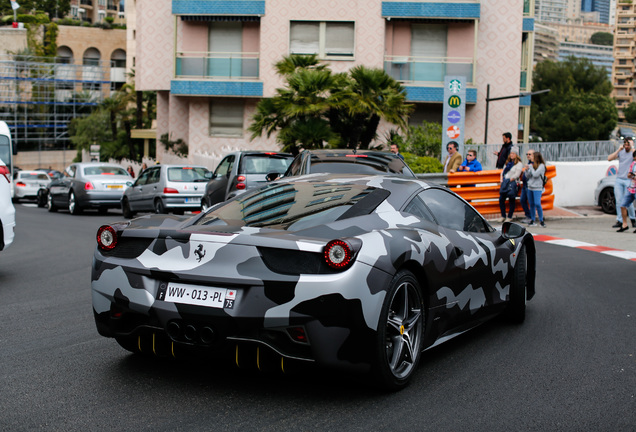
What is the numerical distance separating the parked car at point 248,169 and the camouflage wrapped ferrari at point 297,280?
1149cm

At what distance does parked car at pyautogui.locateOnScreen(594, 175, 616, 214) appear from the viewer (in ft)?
65.6

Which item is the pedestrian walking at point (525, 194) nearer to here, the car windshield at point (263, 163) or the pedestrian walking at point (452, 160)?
the pedestrian walking at point (452, 160)

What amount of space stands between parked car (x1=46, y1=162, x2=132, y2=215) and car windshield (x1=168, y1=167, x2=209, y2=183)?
11.5 ft

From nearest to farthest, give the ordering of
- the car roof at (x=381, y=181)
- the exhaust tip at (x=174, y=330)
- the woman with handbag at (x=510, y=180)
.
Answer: the exhaust tip at (x=174, y=330)
the car roof at (x=381, y=181)
the woman with handbag at (x=510, y=180)

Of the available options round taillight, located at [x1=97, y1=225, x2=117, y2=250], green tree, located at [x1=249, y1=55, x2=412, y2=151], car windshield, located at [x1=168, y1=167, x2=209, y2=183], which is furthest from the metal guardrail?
round taillight, located at [x1=97, y1=225, x2=117, y2=250]

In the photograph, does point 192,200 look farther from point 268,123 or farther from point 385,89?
point 385,89

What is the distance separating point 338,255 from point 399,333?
0.81m

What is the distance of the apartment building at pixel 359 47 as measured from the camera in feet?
107

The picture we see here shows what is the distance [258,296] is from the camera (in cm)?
452

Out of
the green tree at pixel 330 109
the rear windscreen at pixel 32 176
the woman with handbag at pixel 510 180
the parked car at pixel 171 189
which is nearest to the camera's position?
the woman with handbag at pixel 510 180

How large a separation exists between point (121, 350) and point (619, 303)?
522 centimetres

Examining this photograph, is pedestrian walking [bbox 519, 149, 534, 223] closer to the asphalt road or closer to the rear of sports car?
the asphalt road

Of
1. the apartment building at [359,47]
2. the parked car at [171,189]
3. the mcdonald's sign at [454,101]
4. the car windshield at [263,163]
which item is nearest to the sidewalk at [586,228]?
the mcdonald's sign at [454,101]

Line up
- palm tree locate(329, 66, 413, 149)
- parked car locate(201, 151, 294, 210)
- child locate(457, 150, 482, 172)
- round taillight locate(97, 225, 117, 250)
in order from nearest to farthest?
round taillight locate(97, 225, 117, 250) → parked car locate(201, 151, 294, 210) → child locate(457, 150, 482, 172) → palm tree locate(329, 66, 413, 149)
